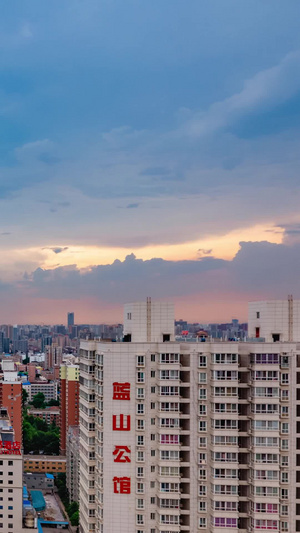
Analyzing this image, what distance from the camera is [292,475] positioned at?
11.1 meters

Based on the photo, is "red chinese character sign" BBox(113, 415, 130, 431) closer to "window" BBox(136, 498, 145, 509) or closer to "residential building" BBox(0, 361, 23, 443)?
"window" BBox(136, 498, 145, 509)

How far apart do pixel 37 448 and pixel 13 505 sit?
21.4 m

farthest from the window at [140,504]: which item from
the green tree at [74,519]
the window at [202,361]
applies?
the green tree at [74,519]

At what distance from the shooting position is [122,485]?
1134cm

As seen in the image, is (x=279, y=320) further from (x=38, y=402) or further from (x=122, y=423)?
(x=38, y=402)

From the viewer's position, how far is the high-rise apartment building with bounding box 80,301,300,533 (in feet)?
36.3

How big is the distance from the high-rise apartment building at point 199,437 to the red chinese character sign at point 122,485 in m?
0.02

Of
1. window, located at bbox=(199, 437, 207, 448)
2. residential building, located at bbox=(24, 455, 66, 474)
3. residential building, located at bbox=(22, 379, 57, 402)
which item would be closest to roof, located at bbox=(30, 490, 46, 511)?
residential building, located at bbox=(24, 455, 66, 474)

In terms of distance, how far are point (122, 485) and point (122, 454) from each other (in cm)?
66

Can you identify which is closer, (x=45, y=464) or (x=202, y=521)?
(x=202, y=521)

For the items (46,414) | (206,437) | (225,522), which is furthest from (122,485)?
(46,414)

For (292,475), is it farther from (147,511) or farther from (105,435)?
(105,435)

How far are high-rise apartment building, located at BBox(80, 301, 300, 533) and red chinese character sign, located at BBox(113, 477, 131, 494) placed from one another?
0.07ft

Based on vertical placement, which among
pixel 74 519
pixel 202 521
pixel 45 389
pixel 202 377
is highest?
pixel 202 377
